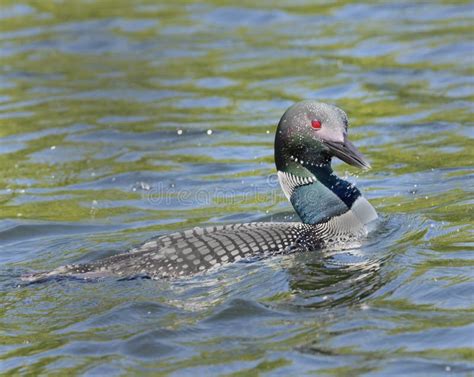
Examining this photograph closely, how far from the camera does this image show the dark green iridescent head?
673 centimetres

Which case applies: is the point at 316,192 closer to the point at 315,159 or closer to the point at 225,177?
the point at 315,159

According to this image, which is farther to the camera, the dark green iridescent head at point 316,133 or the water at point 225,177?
the dark green iridescent head at point 316,133

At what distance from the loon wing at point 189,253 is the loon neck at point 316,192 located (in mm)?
391

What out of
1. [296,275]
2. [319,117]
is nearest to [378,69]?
[319,117]

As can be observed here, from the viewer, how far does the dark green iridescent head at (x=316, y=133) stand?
6730 mm

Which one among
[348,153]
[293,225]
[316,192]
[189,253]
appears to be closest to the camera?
[189,253]

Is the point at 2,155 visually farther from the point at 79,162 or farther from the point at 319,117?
the point at 319,117

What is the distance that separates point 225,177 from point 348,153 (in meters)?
2.32

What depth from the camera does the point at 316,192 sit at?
6918 mm

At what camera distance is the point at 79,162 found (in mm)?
9562

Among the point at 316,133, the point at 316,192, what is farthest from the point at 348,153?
the point at 316,192

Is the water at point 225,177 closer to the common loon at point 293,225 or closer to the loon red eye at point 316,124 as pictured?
the common loon at point 293,225

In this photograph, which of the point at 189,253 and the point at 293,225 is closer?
the point at 189,253

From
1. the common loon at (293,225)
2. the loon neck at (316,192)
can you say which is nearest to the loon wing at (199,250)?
the common loon at (293,225)
